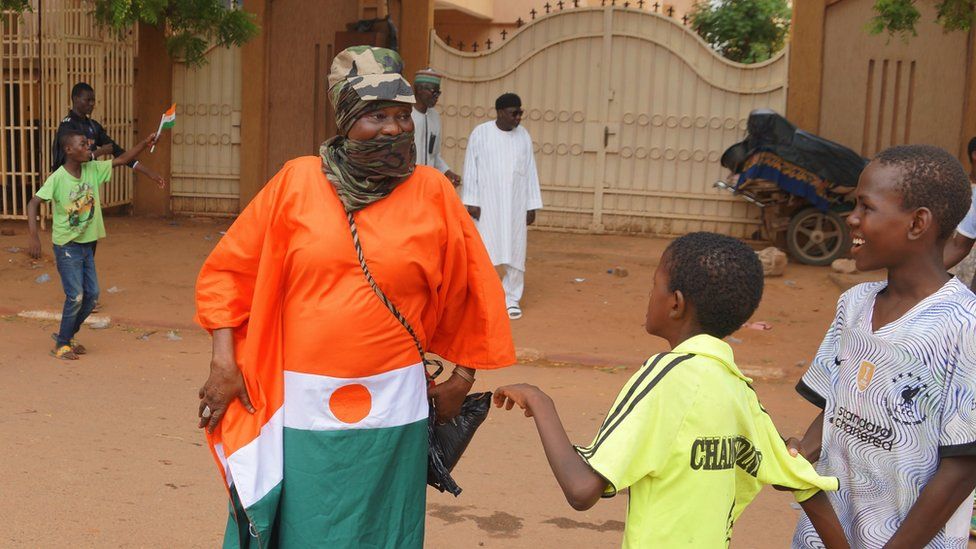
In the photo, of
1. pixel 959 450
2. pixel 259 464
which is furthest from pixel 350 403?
Answer: pixel 959 450

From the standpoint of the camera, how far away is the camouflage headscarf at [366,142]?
3.01 metres

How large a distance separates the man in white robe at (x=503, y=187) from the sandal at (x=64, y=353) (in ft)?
10.9

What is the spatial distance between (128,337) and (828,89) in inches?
296

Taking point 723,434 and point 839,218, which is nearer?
point 723,434

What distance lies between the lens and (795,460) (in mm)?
2346

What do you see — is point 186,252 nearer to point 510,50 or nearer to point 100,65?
point 100,65

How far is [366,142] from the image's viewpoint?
3037 mm

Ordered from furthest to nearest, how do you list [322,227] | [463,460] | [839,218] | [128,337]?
[839,218], [128,337], [463,460], [322,227]

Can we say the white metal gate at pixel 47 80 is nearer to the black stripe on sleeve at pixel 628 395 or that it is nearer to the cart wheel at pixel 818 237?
the cart wheel at pixel 818 237

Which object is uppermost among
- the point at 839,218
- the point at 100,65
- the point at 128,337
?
the point at 100,65

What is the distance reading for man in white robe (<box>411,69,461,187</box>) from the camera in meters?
8.92

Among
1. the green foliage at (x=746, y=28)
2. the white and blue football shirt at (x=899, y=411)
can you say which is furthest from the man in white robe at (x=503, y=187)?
the green foliage at (x=746, y=28)

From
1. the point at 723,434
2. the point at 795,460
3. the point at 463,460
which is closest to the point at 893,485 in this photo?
the point at 795,460

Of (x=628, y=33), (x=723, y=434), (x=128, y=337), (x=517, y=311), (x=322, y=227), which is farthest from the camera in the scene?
(x=628, y=33)
